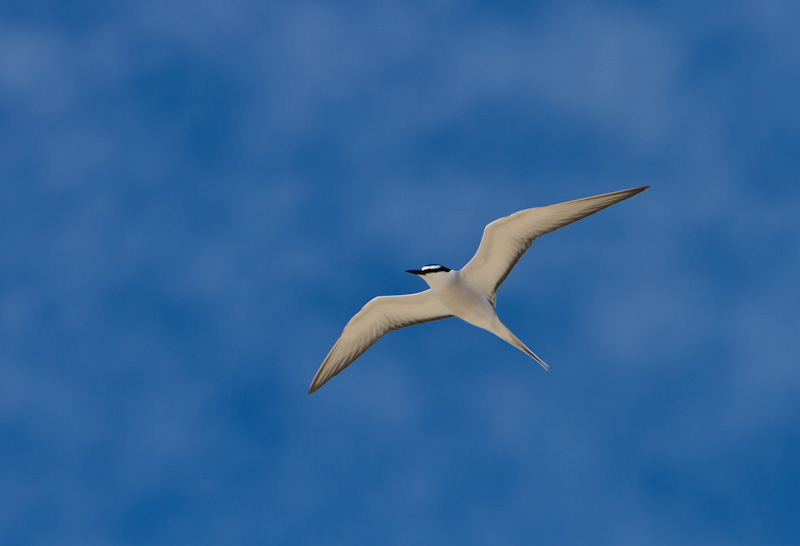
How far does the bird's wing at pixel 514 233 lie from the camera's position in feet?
40.5

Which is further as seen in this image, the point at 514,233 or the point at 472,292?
the point at 472,292

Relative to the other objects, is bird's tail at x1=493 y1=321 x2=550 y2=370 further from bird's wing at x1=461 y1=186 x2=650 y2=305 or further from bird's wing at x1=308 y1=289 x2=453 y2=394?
bird's wing at x1=308 y1=289 x2=453 y2=394

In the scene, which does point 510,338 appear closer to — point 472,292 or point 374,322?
point 472,292

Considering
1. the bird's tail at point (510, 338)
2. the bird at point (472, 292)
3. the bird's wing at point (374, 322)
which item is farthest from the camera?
the bird's wing at point (374, 322)

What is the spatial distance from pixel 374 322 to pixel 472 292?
7.40 feet

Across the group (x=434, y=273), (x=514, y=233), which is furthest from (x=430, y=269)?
(x=514, y=233)

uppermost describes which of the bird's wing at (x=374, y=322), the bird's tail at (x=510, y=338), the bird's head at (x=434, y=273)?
the bird's wing at (x=374, y=322)

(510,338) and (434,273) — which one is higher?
(434,273)

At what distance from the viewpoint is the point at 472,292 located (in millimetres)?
13469

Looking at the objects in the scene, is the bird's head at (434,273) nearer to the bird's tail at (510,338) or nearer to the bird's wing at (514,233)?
the bird's wing at (514,233)

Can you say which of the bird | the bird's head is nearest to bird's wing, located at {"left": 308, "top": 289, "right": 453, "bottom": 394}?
the bird

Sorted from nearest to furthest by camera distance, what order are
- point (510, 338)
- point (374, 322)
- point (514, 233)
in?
point (514, 233)
point (510, 338)
point (374, 322)

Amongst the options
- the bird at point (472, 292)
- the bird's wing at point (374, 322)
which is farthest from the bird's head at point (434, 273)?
the bird's wing at point (374, 322)

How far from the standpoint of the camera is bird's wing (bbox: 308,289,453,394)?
14.2 m
